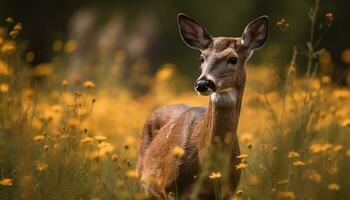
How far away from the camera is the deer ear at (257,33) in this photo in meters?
5.92

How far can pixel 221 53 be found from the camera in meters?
5.56

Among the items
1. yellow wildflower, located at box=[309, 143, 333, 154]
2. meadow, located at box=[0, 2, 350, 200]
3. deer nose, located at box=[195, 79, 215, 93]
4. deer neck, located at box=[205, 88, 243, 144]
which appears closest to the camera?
meadow, located at box=[0, 2, 350, 200]

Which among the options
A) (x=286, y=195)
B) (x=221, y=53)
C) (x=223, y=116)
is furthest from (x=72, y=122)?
(x=286, y=195)

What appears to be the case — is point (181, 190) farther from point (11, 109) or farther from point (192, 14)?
point (192, 14)

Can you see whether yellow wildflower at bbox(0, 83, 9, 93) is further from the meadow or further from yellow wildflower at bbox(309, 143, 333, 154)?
yellow wildflower at bbox(309, 143, 333, 154)

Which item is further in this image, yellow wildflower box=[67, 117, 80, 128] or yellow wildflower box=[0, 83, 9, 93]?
yellow wildflower box=[0, 83, 9, 93]

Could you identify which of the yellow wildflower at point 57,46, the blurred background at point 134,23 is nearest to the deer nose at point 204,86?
the yellow wildflower at point 57,46

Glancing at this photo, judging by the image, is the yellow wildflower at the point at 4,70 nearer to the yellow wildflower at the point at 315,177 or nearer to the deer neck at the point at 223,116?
the deer neck at the point at 223,116

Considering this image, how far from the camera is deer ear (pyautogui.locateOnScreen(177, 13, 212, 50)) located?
Result: 588 cm

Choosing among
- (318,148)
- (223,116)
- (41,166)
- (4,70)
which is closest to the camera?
(41,166)

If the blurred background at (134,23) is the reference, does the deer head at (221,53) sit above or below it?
below

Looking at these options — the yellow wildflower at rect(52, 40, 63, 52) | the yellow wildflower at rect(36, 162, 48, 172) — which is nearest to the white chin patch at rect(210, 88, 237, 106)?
the yellow wildflower at rect(36, 162, 48, 172)

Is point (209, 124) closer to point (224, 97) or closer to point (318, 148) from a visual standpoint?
point (224, 97)

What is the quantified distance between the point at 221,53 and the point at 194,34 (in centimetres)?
49
